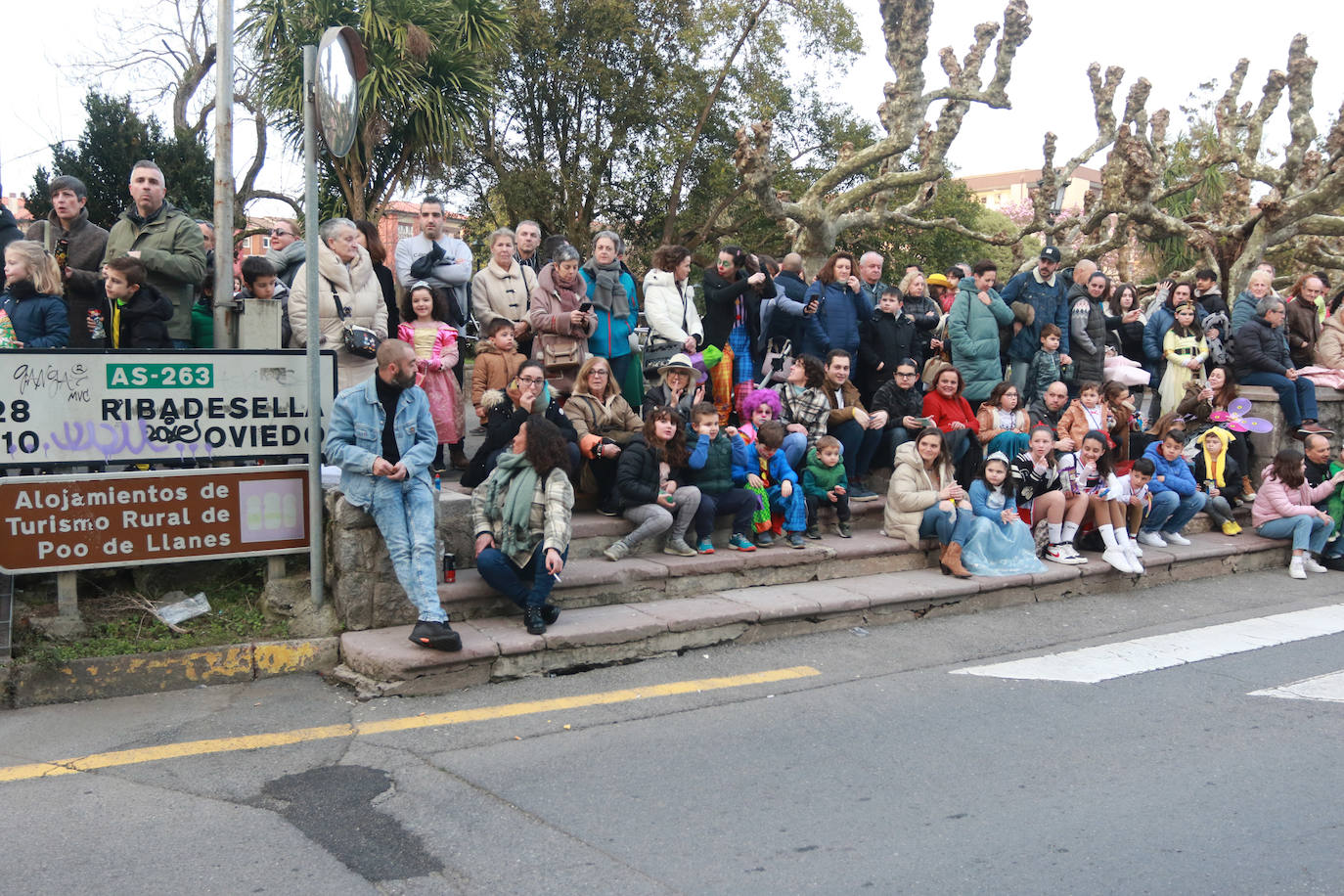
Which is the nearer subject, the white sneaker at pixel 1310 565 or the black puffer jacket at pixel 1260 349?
the white sneaker at pixel 1310 565

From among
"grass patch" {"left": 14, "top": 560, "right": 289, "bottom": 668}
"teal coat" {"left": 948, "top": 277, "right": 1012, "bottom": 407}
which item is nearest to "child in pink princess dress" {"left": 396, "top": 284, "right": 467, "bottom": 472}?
"grass patch" {"left": 14, "top": 560, "right": 289, "bottom": 668}

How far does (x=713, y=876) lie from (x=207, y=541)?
3683mm

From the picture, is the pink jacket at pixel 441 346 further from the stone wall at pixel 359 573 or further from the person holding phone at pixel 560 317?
the stone wall at pixel 359 573

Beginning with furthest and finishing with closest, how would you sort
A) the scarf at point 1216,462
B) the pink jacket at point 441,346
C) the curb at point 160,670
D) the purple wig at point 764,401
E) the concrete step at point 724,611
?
1. the scarf at point 1216,462
2. the purple wig at point 764,401
3. the pink jacket at point 441,346
4. the concrete step at point 724,611
5. the curb at point 160,670

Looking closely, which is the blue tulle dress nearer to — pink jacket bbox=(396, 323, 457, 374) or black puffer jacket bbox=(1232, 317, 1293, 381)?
pink jacket bbox=(396, 323, 457, 374)

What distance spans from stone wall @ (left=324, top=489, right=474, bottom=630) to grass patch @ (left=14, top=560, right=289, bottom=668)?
38 centimetres

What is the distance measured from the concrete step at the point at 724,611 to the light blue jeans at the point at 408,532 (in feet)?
1.13

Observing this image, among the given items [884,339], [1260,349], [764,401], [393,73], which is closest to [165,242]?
[764,401]

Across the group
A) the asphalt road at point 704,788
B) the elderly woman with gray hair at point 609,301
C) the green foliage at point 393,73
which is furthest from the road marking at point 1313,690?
the green foliage at point 393,73

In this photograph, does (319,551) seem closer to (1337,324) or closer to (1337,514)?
(1337,514)

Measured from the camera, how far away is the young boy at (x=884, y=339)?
1016 centimetres

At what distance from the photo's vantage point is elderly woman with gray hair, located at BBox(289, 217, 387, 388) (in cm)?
737

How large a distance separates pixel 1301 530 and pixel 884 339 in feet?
14.1

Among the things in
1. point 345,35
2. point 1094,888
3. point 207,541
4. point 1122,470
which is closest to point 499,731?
point 207,541
